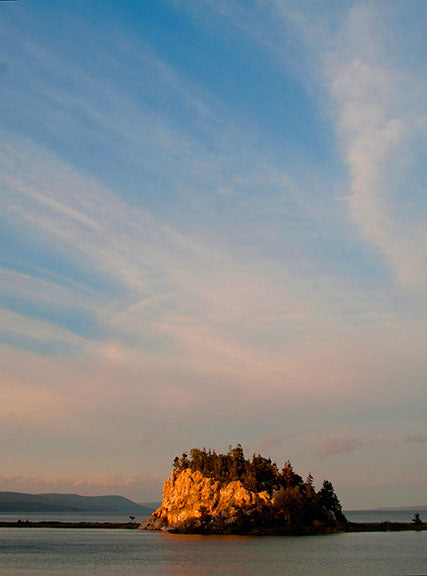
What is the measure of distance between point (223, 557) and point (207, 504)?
117 feet

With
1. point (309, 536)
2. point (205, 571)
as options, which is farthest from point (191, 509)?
point (205, 571)

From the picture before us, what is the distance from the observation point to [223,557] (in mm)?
69625

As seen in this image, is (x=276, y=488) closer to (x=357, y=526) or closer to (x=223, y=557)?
(x=357, y=526)

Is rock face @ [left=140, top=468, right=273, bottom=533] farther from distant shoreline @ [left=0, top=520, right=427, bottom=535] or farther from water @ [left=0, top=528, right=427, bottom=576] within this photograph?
distant shoreline @ [left=0, top=520, right=427, bottom=535]

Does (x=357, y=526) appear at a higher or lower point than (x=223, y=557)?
higher

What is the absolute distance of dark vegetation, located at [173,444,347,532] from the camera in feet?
325

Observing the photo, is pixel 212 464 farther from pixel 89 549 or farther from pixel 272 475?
pixel 89 549

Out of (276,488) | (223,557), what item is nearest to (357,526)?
(276,488)

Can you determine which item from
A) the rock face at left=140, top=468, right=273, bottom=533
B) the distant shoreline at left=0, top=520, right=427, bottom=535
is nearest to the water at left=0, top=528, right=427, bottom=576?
the rock face at left=140, top=468, right=273, bottom=533

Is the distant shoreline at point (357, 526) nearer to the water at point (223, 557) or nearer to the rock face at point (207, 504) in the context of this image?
the rock face at point (207, 504)

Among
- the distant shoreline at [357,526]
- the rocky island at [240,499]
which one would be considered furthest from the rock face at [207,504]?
the distant shoreline at [357,526]

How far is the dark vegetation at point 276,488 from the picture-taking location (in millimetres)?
99062

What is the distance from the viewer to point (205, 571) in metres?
59.4

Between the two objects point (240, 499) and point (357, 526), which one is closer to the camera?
point (240, 499)
